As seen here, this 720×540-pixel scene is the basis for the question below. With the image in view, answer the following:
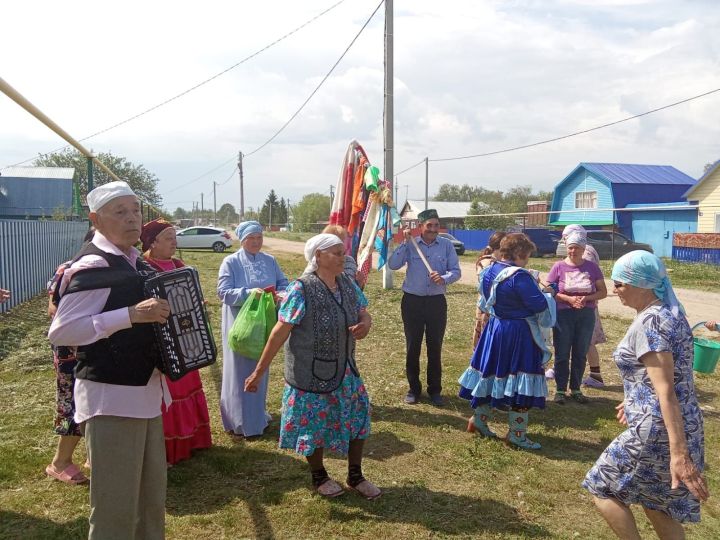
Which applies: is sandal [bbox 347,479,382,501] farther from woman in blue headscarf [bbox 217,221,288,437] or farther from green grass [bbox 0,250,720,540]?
woman in blue headscarf [bbox 217,221,288,437]

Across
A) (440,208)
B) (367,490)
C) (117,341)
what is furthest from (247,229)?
(440,208)

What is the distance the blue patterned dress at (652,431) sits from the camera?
8.80 ft

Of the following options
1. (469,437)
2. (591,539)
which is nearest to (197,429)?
(469,437)

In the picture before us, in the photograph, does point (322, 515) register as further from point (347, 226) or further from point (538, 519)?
point (347, 226)

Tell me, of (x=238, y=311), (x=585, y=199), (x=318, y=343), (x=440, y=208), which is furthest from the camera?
(x=440, y=208)

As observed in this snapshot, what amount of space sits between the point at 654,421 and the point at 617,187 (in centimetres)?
3336

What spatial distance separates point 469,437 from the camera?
5160mm

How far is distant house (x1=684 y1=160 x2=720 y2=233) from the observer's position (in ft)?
79.3

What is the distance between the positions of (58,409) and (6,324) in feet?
22.8

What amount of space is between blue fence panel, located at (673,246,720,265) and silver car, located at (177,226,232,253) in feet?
73.4

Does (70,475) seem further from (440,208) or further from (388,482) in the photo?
(440,208)

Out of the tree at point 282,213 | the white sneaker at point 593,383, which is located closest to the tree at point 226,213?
the tree at point 282,213

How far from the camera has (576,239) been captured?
589 centimetres

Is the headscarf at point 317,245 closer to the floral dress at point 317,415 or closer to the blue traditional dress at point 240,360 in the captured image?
the floral dress at point 317,415
